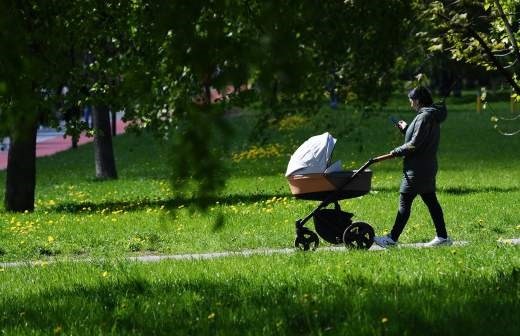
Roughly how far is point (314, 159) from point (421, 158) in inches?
41.6

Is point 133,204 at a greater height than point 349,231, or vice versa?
point 349,231

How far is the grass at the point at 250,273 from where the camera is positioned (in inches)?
250

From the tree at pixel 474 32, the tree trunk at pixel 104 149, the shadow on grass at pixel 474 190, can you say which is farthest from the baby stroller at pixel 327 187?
the tree trunk at pixel 104 149

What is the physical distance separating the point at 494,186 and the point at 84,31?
25.2ft

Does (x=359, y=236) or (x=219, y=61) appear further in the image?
(x=359, y=236)

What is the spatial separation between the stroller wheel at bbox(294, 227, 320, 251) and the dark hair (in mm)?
1704

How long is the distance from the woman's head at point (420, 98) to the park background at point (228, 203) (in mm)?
145

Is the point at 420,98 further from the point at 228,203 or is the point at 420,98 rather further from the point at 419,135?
the point at 228,203

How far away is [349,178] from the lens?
10781 millimetres

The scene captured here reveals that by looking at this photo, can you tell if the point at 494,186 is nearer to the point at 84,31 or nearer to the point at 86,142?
the point at 84,31

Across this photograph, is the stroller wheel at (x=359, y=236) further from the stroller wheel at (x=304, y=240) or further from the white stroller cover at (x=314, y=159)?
the white stroller cover at (x=314, y=159)

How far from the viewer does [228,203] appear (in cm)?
1678

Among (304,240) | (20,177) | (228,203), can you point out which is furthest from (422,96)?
(20,177)

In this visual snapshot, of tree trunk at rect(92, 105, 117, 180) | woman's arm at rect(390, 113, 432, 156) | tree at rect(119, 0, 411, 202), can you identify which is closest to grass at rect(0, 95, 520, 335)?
tree at rect(119, 0, 411, 202)
